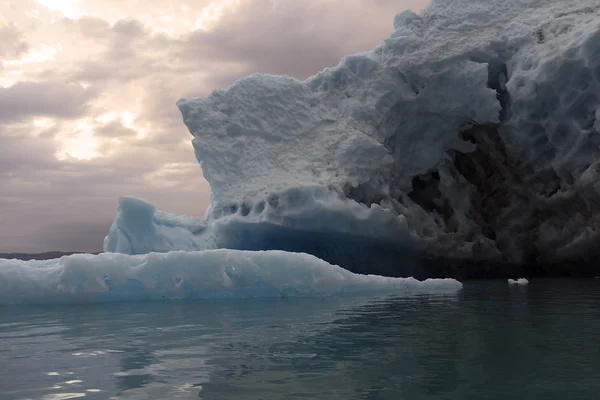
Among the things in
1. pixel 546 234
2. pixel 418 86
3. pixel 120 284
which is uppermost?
pixel 418 86

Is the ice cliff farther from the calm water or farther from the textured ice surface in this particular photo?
the calm water

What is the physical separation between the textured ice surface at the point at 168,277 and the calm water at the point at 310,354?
6.20 feet

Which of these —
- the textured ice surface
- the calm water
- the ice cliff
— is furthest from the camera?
the ice cliff

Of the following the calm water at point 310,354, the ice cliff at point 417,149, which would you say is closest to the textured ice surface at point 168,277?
the calm water at point 310,354

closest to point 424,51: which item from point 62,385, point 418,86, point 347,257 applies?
point 418,86

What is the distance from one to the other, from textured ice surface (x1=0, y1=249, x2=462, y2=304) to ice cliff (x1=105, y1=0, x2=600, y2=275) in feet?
13.3

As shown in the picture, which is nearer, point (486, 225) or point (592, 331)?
point (592, 331)

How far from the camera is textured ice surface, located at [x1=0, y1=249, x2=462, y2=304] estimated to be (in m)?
8.34

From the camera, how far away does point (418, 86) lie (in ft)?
48.9

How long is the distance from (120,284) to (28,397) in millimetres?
5890

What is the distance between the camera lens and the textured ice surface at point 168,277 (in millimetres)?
8344

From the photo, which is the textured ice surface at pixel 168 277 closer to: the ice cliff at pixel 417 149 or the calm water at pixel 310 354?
the calm water at pixel 310 354

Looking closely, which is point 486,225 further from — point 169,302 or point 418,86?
point 169,302

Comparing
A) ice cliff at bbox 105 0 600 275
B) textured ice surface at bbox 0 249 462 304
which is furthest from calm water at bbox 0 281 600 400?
ice cliff at bbox 105 0 600 275
